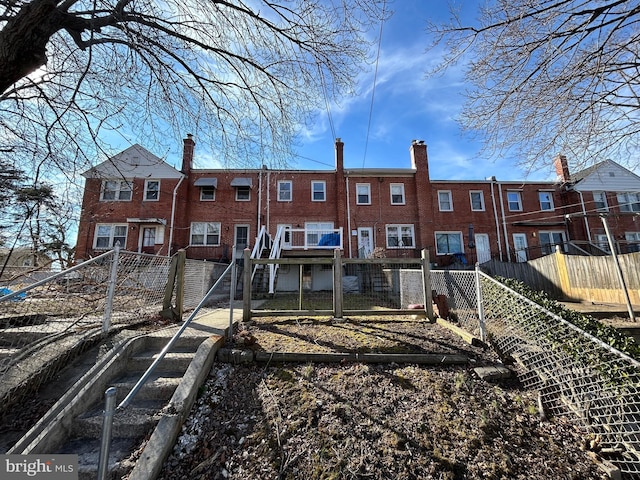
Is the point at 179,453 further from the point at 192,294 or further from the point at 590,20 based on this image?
the point at 590,20

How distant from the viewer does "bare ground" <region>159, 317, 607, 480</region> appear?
2252 millimetres

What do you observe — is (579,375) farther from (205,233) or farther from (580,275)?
(205,233)

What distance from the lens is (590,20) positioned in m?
3.81

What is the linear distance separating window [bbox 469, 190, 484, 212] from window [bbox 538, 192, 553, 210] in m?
4.27

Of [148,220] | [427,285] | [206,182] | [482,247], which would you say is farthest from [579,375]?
[148,220]

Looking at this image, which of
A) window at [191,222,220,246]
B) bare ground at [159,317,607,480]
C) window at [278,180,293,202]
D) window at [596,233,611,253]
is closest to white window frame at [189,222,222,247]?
window at [191,222,220,246]

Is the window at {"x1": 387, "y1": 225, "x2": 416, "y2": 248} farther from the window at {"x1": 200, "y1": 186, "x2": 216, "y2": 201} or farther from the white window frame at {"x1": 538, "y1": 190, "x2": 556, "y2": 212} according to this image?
the window at {"x1": 200, "y1": 186, "x2": 216, "y2": 201}

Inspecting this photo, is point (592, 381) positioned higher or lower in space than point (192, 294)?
lower

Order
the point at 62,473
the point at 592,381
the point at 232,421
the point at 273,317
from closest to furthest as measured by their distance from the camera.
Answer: the point at 62,473 → the point at 232,421 → the point at 592,381 → the point at 273,317

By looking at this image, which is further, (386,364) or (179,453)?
(386,364)

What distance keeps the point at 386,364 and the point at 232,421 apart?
2004 mm

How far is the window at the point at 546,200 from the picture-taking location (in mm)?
18922

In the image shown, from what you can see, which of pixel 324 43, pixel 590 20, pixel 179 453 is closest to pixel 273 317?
pixel 179 453

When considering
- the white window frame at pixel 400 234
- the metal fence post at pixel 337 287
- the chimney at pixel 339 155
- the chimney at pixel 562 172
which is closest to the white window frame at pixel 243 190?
the chimney at pixel 339 155
